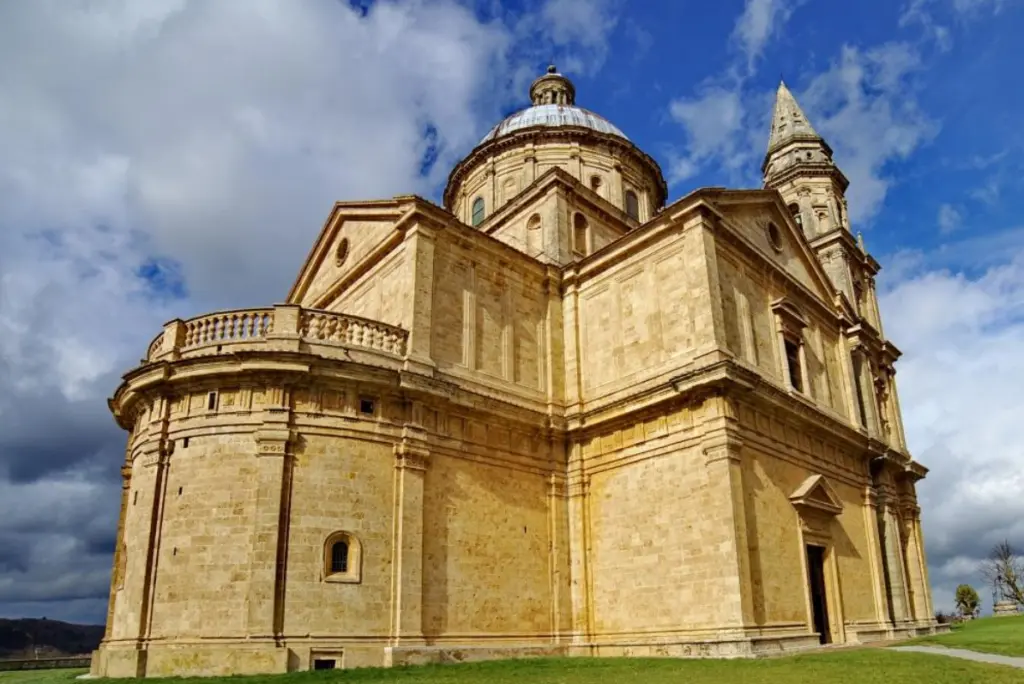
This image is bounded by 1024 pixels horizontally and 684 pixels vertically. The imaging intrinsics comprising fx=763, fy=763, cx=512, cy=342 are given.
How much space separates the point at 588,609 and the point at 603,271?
9590mm

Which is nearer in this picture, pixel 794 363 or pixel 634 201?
pixel 794 363

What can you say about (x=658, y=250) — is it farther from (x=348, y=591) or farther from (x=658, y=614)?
(x=348, y=591)

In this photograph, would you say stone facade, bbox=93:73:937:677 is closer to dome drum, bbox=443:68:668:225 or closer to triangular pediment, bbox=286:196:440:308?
triangular pediment, bbox=286:196:440:308

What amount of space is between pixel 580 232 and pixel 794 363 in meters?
8.37

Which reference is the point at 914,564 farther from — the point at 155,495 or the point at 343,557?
the point at 155,495

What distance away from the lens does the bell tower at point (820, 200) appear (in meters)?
33.1

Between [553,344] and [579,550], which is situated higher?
[553,344]

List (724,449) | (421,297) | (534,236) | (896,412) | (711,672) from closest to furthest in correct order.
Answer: (711,672), (724,449), (421,297), (534,236), (896,412)

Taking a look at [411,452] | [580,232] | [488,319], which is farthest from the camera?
[580,232]

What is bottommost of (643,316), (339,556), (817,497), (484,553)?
(339,556)

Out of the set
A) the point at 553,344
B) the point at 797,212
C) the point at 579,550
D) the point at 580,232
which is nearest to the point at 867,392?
the point at 797,212

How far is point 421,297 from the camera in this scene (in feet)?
64.7

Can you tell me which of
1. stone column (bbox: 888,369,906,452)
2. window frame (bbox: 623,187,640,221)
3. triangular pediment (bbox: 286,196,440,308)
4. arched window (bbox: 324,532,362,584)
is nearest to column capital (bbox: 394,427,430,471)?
arched window (bbox: 324,532,362,584)

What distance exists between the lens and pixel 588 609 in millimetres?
20062
